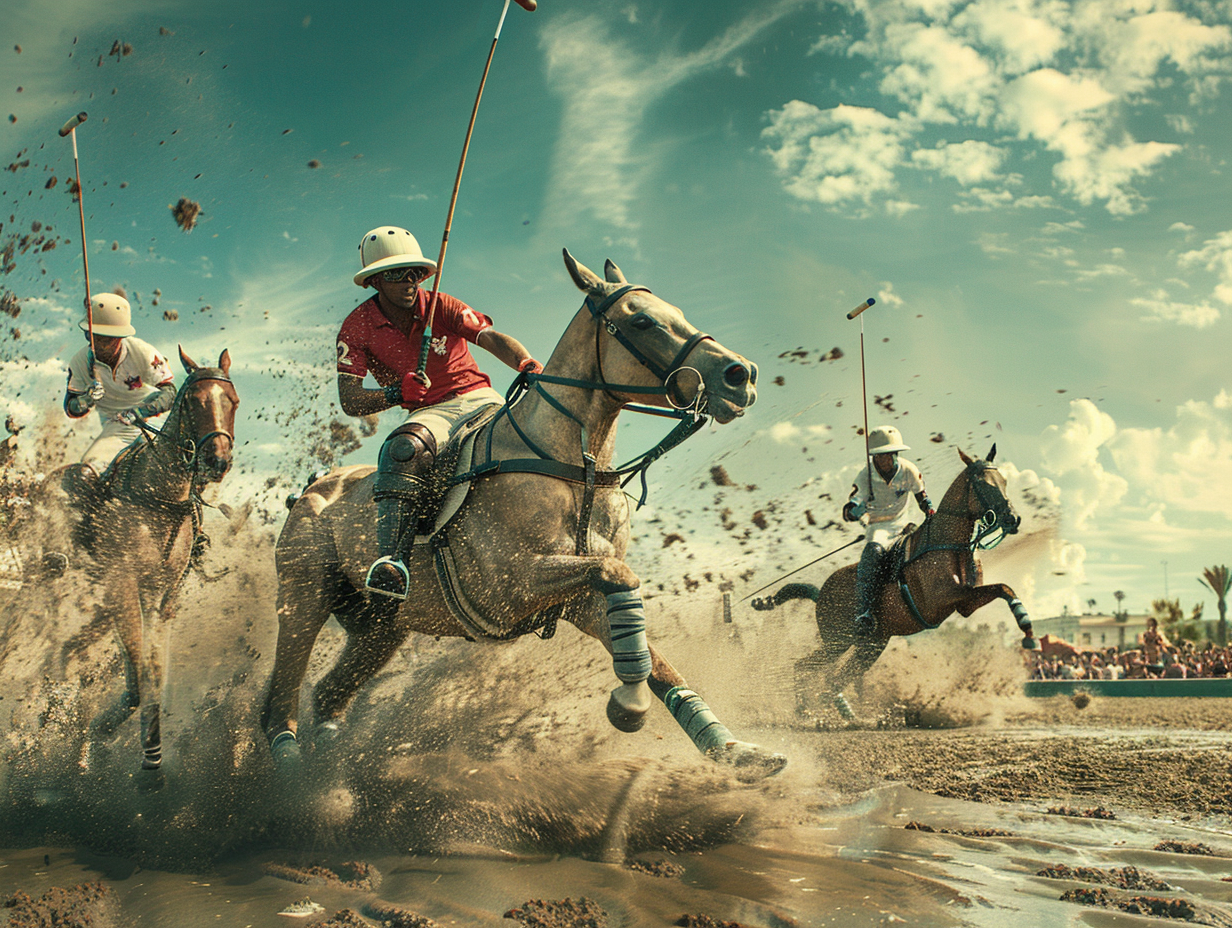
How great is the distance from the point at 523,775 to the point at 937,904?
8.70ft

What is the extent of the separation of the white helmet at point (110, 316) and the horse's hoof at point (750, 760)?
6.37m

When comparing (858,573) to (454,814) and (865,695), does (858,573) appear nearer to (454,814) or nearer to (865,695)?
(865,695)

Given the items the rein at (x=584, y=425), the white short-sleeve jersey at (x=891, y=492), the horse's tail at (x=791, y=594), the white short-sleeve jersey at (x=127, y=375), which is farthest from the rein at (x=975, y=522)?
the white short-sleeve jersey at (x=127, y=375)

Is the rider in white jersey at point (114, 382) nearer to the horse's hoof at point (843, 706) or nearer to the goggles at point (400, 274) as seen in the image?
the goggles at point (400, 274)

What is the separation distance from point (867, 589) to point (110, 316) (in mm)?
8036

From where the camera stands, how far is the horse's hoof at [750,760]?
11.8 feet

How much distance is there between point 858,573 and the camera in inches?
383

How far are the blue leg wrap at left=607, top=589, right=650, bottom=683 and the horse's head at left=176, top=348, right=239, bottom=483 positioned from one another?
3.84 metres

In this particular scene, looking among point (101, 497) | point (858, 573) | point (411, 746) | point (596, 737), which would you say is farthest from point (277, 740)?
point (858, 573)

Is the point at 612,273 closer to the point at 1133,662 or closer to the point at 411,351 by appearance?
the point at 411,351

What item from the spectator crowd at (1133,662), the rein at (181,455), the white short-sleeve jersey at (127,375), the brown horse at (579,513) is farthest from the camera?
the spectator crowd at (1133,662)

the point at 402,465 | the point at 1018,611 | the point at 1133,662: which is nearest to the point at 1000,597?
the point at 1018,611

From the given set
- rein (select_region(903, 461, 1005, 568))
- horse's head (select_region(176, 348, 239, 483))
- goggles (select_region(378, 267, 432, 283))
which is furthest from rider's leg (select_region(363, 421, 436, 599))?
rein (select_region(903, 461, 1005, 568))

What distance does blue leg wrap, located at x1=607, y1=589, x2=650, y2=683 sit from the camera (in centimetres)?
383
